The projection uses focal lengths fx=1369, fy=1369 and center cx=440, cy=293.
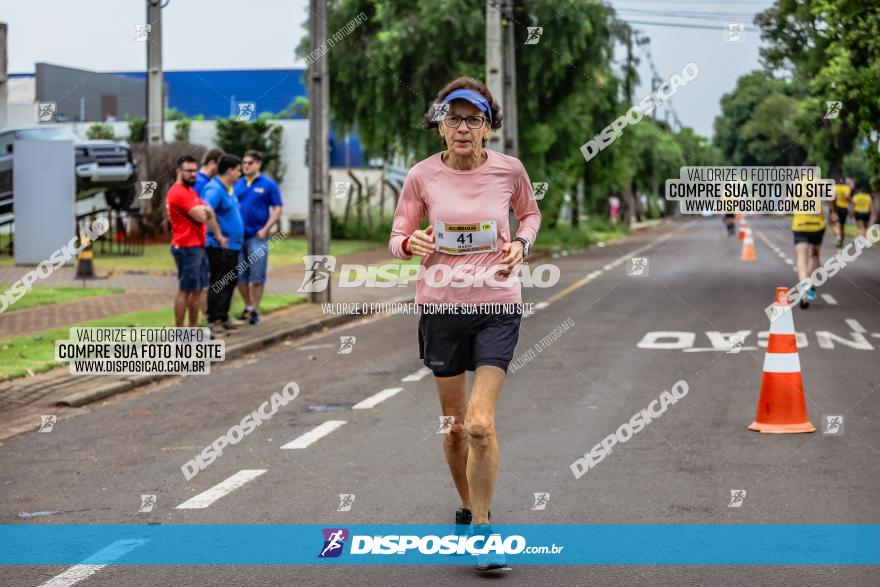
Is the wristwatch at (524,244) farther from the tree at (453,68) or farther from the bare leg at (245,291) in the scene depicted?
the tree at (453,68)

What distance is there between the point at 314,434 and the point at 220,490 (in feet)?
6.24

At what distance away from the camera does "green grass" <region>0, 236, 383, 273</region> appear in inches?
1030

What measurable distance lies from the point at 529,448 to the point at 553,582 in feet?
10.3

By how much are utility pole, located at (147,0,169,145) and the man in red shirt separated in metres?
7.86

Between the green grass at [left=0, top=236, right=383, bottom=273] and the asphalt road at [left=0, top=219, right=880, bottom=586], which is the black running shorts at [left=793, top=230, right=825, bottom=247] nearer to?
the asphalt road at [left=0, top=219, right=880, bottom=586]

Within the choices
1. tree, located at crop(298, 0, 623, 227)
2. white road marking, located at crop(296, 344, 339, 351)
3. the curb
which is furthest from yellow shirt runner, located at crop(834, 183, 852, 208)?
white road marking, located at crop(296, 344, 339, 351)

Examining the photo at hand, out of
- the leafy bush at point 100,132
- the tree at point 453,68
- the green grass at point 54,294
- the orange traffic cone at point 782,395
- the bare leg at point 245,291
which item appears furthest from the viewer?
the leafy bush at point 100,132

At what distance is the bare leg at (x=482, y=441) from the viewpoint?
19.3 feet

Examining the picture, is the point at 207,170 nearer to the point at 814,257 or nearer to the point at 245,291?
the point at 245,291

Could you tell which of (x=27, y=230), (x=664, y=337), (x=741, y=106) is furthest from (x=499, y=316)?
(x=741, y=106)

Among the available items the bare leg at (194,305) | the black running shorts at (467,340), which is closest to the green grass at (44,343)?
the bare leg at (194,305)

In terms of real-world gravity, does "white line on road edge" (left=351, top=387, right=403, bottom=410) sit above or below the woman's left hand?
below

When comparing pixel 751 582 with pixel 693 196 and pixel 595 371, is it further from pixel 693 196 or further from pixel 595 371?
pixel 693 196

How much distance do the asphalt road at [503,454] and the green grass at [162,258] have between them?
37.7 ft
